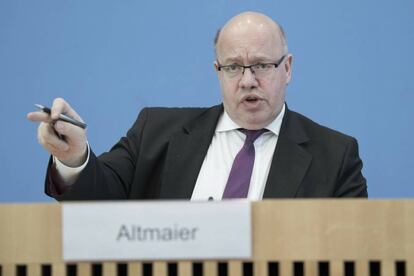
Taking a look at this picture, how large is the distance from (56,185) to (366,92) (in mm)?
1180

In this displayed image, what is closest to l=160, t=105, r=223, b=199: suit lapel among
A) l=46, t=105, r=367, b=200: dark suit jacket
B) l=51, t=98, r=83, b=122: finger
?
l=46, t=105, r=367, b=200: dark suit jacket

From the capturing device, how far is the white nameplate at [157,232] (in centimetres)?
98

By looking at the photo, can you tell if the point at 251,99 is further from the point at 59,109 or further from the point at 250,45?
the point at 59,109

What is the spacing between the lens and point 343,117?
245 centimetres

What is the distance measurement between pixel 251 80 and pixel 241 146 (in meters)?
0.18

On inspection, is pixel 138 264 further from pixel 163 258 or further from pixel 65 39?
pixel 65 39

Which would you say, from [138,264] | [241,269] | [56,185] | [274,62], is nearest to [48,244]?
[138,264]

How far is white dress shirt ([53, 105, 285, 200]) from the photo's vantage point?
189 centimetres

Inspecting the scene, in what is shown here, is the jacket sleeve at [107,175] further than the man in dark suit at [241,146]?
No

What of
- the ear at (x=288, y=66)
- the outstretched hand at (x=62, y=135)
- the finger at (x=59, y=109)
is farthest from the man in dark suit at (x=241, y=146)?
the finger at (x=59, y=109)

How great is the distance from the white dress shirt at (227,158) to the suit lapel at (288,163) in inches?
1.8

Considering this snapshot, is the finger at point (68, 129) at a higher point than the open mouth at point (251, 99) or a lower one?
lower

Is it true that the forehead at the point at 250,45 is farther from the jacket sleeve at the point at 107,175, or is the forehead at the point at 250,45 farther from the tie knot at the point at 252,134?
the jacket sleeve at the point at 107,175

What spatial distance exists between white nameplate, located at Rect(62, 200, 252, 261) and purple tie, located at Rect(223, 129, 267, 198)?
2.87ft
